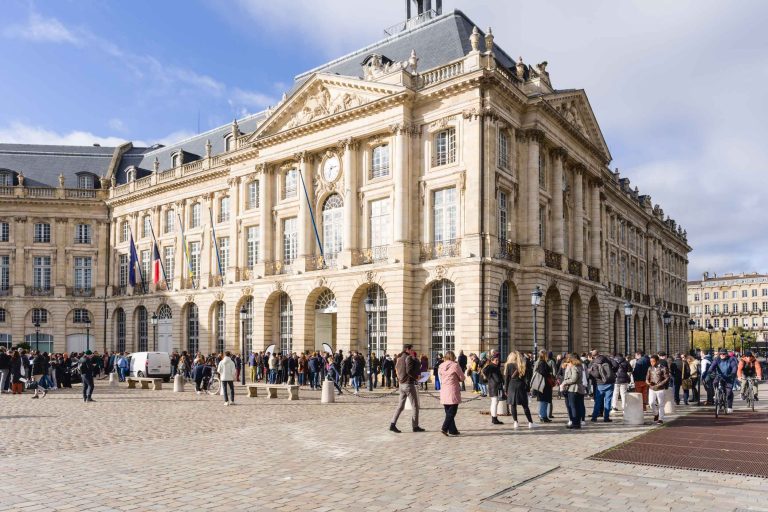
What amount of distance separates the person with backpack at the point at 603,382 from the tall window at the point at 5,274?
49.4m

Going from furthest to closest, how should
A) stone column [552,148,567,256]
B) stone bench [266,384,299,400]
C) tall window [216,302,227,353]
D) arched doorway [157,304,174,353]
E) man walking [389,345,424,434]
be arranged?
arched doorway [157,304,174,353]
tall window [216,302,227,353]
stone column [552,148,567,256]
stone bench [266,384,299,400]
man walking [389,345,424,434]

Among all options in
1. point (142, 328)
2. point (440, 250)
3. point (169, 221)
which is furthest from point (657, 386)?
point (142, 328)

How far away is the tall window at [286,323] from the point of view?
3747 cm

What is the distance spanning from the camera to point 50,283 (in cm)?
5262

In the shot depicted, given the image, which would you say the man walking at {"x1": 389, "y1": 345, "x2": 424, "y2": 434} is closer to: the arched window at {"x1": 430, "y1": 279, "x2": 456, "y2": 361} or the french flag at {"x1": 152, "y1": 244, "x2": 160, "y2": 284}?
the arched window at {"x1": 430, "y1": 279, "x2": 456, "y2": 361}

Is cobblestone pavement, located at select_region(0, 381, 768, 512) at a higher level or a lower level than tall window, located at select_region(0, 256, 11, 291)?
lower

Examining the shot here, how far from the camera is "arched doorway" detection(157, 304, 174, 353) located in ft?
157

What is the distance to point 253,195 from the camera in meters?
41.9

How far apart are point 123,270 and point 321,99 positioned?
2589cm

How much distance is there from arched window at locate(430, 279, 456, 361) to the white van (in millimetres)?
13368

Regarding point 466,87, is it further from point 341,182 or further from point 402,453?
point 402,453

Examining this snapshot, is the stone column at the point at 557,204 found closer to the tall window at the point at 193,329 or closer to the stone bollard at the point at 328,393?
the stone bollard at the point at 328,393

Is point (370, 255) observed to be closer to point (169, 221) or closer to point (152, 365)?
point (152, 365)

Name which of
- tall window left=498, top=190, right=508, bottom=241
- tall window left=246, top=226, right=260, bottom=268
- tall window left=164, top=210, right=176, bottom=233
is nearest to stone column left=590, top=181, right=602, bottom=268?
tall window left=498, top=190, right=508, bottom=241
